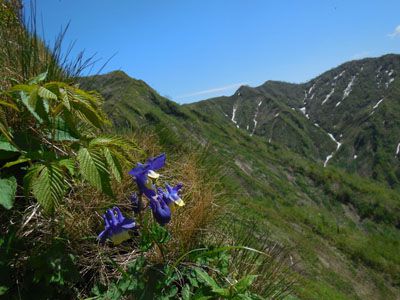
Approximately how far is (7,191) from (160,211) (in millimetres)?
867

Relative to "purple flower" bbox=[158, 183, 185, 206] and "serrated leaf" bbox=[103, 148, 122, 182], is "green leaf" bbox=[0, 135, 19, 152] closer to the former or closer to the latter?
"serrated leaf" bbox=[103, 148, 122, 182]

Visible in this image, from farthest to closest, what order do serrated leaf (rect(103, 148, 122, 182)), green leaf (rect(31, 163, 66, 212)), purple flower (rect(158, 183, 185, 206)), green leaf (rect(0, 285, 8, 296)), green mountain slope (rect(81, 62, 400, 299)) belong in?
green mountain slope (rect(81, 62, 400, 299)), purple flower (rect(158, 183, 185, 206)), serrated leaf (rect(103, 148, 122, 182)), green leaf (rect(0, 285, 8, 296)), green leaf (rect(31, 163, 66, 212))

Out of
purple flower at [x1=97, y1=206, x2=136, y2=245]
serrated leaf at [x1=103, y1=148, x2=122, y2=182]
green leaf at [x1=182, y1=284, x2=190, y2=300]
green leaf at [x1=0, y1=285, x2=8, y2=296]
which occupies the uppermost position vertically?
serrated leaf at [x1=103, y1=148, x2=122, y2=182]

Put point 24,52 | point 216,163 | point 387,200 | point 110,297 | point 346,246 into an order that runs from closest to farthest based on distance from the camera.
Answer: point 110,297 < point 24,52 < point 216,163 < point 346,246 < point 387,200

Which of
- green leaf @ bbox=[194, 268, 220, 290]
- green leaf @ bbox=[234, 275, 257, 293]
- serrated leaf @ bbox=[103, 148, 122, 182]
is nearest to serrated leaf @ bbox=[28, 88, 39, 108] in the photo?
serrated leaf @ bbox=[103, 148, 122, 182]

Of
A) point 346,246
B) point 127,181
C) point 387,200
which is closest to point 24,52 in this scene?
point 127,181

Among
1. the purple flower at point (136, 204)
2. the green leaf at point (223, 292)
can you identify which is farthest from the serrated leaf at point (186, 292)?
the purple flower at point (136, 204)

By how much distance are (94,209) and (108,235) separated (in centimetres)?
45

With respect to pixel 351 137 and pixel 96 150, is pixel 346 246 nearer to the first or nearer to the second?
pixel 96 150

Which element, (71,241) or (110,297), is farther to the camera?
(71,241)

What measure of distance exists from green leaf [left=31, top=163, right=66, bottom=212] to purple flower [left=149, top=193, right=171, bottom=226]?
21.1 inches

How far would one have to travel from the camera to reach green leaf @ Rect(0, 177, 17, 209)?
234 cm

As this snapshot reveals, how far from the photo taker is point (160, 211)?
252cm

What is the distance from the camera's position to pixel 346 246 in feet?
79.5
